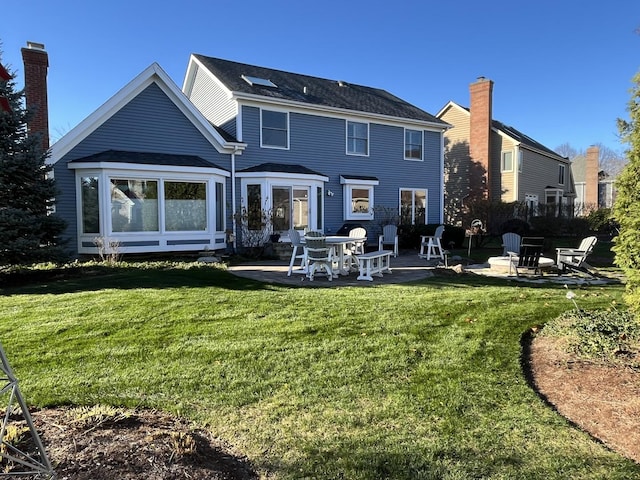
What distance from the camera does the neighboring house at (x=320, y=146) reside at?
1579 cm

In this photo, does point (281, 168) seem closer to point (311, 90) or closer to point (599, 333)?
point (311, 90)

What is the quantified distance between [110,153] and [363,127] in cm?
1060

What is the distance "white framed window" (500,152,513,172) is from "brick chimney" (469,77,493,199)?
1658mm

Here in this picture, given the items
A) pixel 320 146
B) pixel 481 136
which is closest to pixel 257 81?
pixel 320 146

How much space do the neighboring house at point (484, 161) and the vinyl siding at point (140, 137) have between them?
17.0m

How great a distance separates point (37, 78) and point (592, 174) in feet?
145

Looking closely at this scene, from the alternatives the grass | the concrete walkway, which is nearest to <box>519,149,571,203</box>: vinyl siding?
the concrete walkway

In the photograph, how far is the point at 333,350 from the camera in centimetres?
468

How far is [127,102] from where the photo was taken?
43.6 feet

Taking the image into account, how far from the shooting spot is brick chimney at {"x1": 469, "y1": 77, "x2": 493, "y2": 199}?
82.6 feet

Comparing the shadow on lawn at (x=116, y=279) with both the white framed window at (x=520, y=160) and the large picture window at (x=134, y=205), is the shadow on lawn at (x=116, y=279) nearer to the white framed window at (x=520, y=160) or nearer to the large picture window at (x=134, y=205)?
the large picture window at (x=134, y=205)

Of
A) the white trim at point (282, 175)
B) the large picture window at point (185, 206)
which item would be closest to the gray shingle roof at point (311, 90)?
the white trim at point (282, 175)

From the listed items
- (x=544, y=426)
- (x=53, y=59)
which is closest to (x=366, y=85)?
(x=53, y=59)

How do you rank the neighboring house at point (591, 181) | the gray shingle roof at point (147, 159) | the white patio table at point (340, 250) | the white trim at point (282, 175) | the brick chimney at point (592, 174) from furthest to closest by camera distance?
1. the neighboring house at point (591, 181)
2. the brick chimney at point (592, 174)
3. the white trim at point (282, 175)
4. the gray shingle roof at point (147, 159)
5. the white patio table at point (340, 250)
